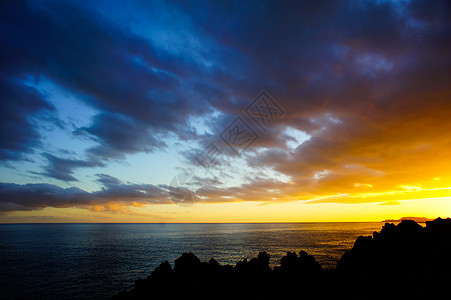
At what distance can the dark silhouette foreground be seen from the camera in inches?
944

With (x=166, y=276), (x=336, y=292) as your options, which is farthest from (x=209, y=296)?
(x=336, y=292)

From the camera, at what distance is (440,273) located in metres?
→ 21.2

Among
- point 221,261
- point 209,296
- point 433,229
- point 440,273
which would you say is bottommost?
point 221,261

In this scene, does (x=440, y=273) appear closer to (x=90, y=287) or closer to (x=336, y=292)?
(x=336, y=292)

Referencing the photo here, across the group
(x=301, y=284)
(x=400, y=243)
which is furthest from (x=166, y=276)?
(x=400, y=243)

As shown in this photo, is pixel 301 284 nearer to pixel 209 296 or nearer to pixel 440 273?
pixel 209 296

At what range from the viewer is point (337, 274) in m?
30.6

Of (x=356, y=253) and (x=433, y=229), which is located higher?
(x=433, y=229)

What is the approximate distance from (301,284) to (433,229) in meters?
20.4

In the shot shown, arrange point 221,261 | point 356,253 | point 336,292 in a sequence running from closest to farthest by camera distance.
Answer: point 336,292 < point 356,253 < point 221,261

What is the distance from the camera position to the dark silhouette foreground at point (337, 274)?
24.0m

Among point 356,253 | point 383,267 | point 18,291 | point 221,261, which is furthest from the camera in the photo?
point 221,261

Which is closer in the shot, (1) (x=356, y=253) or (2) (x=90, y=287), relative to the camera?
(1) (x=356, y=253)

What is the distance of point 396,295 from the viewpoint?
A: 20938mm
